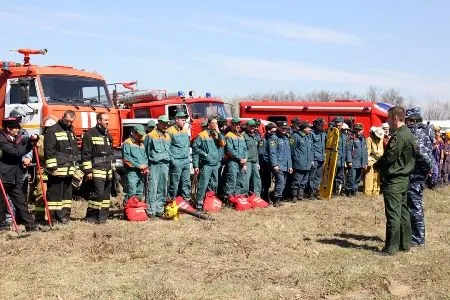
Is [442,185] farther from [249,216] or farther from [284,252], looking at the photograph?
[284,252]

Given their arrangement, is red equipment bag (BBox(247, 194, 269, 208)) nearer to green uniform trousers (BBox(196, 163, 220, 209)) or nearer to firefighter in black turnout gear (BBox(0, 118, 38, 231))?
green uniform trousers (BBox(196, 163, 220, 209))

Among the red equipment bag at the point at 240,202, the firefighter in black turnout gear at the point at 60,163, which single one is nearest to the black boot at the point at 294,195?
the red equipment bag at the point at 240,202

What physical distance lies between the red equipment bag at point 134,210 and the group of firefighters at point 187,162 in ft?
0.52

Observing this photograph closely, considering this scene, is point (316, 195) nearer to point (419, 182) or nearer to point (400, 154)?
point (419, 182)

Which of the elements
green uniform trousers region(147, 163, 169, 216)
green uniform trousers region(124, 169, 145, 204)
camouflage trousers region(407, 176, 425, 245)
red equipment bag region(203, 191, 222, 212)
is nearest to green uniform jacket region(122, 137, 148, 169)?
green uniform trousers region(124, 169, 145, 204)

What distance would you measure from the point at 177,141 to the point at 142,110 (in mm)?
5879

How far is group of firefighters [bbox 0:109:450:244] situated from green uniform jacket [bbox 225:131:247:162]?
20 millimetres

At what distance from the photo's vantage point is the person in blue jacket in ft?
41.4

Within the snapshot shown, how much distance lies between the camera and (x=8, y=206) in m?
7.69

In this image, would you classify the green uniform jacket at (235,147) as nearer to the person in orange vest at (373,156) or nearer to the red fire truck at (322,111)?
the person in orange vest at (373,156)

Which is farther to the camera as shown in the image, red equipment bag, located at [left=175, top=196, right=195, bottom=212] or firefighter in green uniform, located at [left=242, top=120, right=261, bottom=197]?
firefighter in green uniform, located at [left=242, top=120, right=261, bottom=197]

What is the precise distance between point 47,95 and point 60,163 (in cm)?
335

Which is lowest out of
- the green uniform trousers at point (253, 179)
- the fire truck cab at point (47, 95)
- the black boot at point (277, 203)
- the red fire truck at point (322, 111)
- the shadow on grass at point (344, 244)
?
the black boot at point (277, 203)

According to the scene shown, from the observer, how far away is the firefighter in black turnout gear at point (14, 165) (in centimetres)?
766
